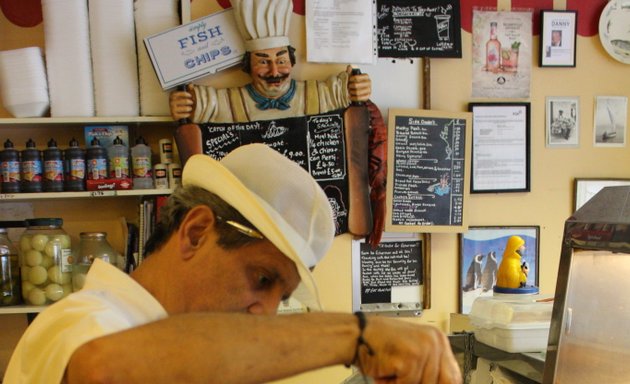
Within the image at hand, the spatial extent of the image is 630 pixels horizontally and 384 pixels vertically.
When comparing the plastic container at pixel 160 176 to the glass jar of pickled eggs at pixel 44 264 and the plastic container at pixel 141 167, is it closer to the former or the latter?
the plastic container at pixel 141 167

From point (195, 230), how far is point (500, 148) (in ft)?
7.99

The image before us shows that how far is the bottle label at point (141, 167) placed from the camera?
2852 millimetres

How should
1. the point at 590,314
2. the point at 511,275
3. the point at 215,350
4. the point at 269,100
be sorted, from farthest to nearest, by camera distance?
the point at 269,100, the point at 511,275, the point at 590,314, the point at 215,350

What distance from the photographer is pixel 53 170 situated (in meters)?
2.81

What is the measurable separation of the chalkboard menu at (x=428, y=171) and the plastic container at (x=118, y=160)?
129 centimetres

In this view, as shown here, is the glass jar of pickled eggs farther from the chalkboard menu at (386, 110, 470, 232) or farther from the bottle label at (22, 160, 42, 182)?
the chalkboard menu at (386, 110, 470, 232)

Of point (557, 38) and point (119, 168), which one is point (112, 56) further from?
point (557, 38)

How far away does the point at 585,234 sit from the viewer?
4.17 ft

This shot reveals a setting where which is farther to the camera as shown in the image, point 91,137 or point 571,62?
point 571,62

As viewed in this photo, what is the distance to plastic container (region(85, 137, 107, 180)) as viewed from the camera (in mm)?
2805

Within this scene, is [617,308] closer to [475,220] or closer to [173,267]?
[173,267]

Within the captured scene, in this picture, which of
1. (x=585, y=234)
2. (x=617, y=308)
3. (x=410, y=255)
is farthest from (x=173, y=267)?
(x=410, y=255)

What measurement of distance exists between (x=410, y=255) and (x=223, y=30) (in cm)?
147

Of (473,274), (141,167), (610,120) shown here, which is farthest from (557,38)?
(141,167)
